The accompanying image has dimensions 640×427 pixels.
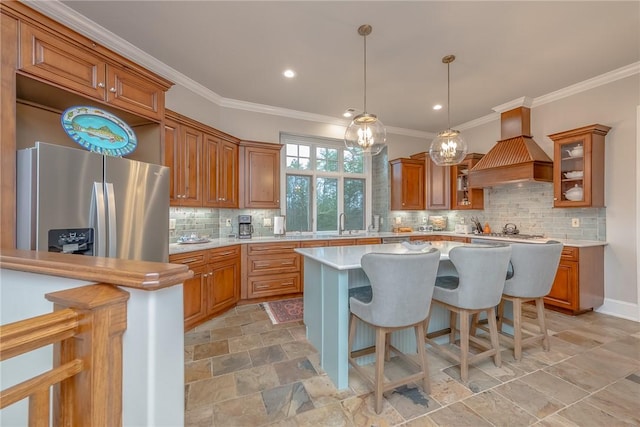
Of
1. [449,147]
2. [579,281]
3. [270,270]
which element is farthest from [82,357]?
[579,281]

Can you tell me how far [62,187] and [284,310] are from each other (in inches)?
104

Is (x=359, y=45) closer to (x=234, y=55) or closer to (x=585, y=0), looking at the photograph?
(x=234, y=55)

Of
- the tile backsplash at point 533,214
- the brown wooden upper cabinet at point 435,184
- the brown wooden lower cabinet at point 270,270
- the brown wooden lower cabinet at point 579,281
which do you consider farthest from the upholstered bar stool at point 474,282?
the brown wooden upper cabinet at point 435,184

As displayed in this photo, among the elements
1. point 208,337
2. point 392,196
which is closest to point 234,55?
point 208,337

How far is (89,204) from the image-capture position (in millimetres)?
1889

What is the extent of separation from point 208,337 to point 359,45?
3.44 meters

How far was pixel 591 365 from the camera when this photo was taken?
7.54 feet

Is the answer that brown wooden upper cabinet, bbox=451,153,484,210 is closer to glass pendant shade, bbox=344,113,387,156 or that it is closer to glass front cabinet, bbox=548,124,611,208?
glass front cabinet, bbox=548,124,611,208

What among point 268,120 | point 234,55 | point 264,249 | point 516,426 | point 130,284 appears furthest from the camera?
point 268,120

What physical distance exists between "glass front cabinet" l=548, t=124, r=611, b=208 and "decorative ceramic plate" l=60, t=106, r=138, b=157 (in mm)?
5138

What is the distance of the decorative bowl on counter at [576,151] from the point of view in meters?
3.60

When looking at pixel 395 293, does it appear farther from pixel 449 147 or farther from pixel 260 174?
pixel 260 174

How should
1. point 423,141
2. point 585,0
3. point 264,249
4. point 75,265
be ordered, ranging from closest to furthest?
1. point 75,265
2. point 585,0
3. point 264,249
4. point 423,141

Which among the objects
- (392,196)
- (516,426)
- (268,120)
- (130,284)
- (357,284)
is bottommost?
(516,426)
